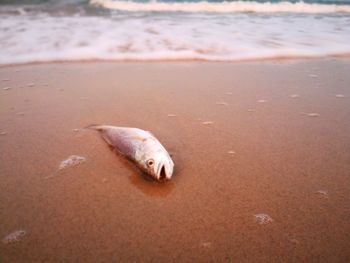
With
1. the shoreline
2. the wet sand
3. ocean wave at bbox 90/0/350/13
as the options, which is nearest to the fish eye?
the wet sand

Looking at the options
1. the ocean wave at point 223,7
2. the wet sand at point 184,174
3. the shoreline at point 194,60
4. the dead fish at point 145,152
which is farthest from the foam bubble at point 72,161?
the ocean wave at point 223,7

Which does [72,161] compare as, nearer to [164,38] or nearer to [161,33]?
[164,38]

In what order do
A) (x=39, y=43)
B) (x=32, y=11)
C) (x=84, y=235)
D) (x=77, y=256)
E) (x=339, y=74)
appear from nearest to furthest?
(x=77, y=256) → (x=84, y=235) → (x=339, y=74) → (x=39, y=43) → (x=32, y=11)

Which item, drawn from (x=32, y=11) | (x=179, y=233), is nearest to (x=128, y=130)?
(x=179, y=233)

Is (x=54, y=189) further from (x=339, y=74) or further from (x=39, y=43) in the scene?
(x=39, y=43)

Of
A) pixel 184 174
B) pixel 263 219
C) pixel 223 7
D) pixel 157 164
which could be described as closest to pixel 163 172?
pixel 157 164

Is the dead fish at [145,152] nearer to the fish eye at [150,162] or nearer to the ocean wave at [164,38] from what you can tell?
the fish eye at [150,162]

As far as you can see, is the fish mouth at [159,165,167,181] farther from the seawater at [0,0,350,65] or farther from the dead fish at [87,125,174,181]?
the seawater at [0,0,350,65]
